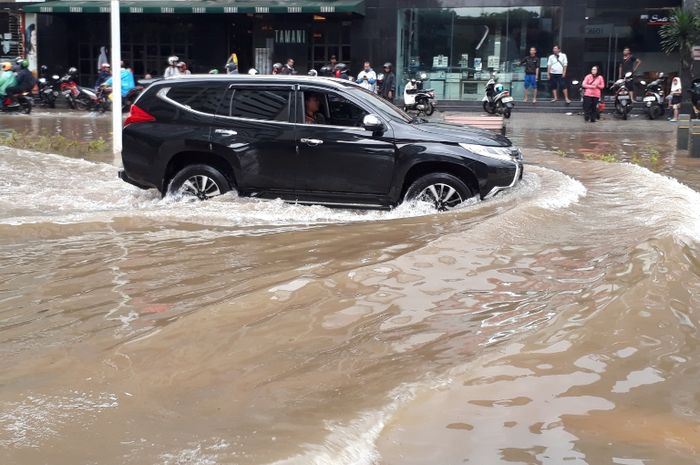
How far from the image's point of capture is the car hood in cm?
866

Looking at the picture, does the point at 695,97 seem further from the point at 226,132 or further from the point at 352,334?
the point at 352,334

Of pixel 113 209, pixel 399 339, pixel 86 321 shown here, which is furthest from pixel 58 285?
pixel 113 209

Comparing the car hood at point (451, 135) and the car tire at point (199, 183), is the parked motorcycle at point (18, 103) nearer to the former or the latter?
the car tire at point (199, 183)

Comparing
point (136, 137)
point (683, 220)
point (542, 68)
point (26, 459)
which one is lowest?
point (26, 459)

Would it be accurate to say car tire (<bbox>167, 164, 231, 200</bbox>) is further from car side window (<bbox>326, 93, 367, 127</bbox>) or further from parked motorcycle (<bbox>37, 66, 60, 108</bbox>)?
parked motorcycle (<bbox>37, 66, 60, 108</bbox>)

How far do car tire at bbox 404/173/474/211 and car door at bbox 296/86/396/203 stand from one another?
0.32m

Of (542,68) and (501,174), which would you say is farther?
(542,68)

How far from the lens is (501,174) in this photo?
8602 mm

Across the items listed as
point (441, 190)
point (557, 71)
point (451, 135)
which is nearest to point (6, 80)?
point (557, 71)

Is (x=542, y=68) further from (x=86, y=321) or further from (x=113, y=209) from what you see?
(x=86, y=321)

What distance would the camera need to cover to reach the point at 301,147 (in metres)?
8.88

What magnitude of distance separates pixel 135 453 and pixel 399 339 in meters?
1.92

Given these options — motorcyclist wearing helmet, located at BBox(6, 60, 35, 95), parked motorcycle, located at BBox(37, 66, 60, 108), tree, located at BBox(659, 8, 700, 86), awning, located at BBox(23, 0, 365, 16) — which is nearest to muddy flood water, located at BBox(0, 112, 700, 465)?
tree, located at BBox(659, 8, 700, 86)

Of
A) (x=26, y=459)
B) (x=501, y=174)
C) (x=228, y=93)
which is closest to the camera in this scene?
(x=26, y=459)
